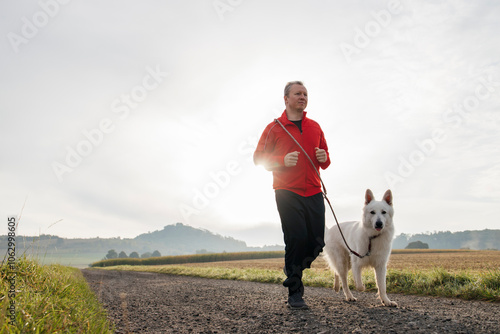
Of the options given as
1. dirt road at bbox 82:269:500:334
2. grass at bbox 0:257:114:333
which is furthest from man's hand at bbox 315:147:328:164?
grass at bbox 0:257:114:333

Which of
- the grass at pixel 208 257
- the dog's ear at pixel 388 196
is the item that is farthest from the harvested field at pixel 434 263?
the grass at pixel 208 257

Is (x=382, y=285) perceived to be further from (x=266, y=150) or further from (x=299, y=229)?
(x=266, y=150)

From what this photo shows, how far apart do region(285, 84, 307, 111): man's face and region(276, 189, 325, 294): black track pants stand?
1.29m

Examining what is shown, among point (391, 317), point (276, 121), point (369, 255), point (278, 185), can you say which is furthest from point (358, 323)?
point (276, 121)

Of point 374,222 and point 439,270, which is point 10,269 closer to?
point 374,222

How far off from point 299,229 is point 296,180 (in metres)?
0.68

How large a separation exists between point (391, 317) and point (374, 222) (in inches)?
57.7

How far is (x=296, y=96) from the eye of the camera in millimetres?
4727

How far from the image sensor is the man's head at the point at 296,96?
15.5ft

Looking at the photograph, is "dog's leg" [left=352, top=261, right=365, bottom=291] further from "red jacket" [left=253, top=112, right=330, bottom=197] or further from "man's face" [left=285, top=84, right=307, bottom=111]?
"man's face" [left=285, top=84, right=307, bottom=111]

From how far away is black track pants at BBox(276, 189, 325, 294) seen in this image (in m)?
4.32

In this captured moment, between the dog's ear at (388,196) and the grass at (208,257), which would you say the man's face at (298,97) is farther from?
the grass at (208,257)

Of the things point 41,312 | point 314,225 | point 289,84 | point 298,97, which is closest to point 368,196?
point 314,225

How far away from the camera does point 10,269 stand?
402 cm
